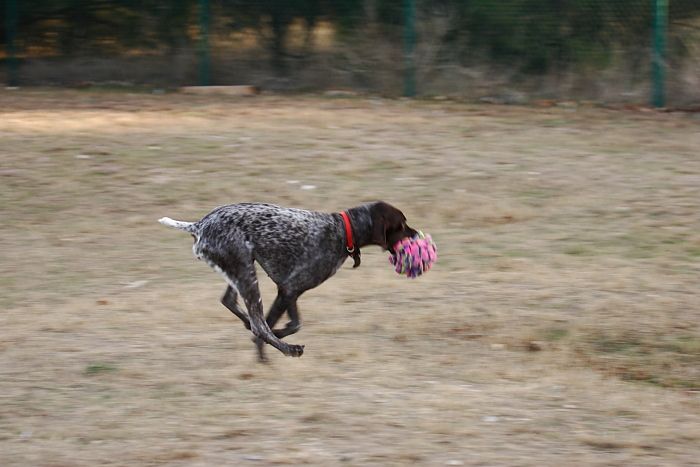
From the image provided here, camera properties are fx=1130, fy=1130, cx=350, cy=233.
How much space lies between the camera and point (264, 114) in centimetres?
1561

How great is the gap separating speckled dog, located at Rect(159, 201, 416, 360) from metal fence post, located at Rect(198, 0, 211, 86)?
11.0 meters

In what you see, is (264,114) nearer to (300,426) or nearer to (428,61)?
(428,61)

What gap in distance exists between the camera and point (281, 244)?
691 cm

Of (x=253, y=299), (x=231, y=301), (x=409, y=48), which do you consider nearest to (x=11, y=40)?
(x=409, y=48)

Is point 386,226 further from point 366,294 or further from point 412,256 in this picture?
point 366,294

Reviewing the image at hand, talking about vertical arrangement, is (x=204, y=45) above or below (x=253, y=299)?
above

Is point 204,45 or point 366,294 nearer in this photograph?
point 366,294

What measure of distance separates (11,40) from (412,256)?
12.9 meters

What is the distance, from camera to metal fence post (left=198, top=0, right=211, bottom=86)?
17.7 meters

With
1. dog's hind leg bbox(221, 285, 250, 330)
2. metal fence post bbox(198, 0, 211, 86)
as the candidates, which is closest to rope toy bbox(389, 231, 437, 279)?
dog's hind leg bbox(221, 285, 250, 330)

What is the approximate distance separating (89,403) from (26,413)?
34 centimetres

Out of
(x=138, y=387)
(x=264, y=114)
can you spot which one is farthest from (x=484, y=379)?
(x=264, y=114)

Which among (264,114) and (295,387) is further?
(264,114)

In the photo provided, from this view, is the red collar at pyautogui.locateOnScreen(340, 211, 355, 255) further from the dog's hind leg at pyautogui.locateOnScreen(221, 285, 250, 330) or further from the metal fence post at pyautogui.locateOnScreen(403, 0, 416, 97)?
the metal fence post at pyautogui.locateOnScreen(403, 0, 416, 97)
